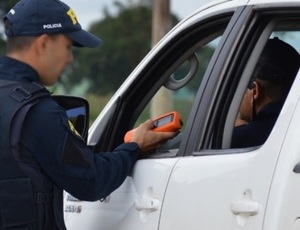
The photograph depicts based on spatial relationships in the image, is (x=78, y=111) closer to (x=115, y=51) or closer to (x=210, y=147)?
(x=210, y=147)

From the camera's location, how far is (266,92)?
165 inches

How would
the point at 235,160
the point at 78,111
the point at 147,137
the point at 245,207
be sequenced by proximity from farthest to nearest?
the point at 78,111, the point at 147,137, the point at 235,160, the point at 245,207

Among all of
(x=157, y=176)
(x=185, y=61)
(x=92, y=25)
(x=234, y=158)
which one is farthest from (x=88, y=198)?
(x=92, y=25)

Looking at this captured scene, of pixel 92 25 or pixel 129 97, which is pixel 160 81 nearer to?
pixel 129 97

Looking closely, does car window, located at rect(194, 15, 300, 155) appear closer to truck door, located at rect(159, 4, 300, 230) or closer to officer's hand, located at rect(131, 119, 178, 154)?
truck door, located at rect(159, 4, 300, 230)

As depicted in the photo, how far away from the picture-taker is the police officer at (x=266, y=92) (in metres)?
3.96

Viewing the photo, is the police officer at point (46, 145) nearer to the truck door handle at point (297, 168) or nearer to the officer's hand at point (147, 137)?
the officer's hand at point (147, 137)

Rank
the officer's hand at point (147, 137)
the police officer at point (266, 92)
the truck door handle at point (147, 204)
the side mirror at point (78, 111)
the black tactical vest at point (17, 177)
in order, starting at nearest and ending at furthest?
the black tactical vest at point (17, 177) → the truck door handle at point (147, 204) → the police officer at point (266, 92) → the officer's hand at point (147, 137) → the side mirror at point (78, 111)

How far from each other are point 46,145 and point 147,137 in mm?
538

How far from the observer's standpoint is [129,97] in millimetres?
4609

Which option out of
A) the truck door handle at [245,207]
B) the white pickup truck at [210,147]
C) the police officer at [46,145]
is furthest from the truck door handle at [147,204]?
the truck door handle at [245,207]

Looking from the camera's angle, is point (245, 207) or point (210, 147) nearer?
point (245, 207)

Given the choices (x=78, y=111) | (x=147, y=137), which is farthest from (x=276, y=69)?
(x=78, y=111)

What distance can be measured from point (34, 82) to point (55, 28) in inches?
8.9
